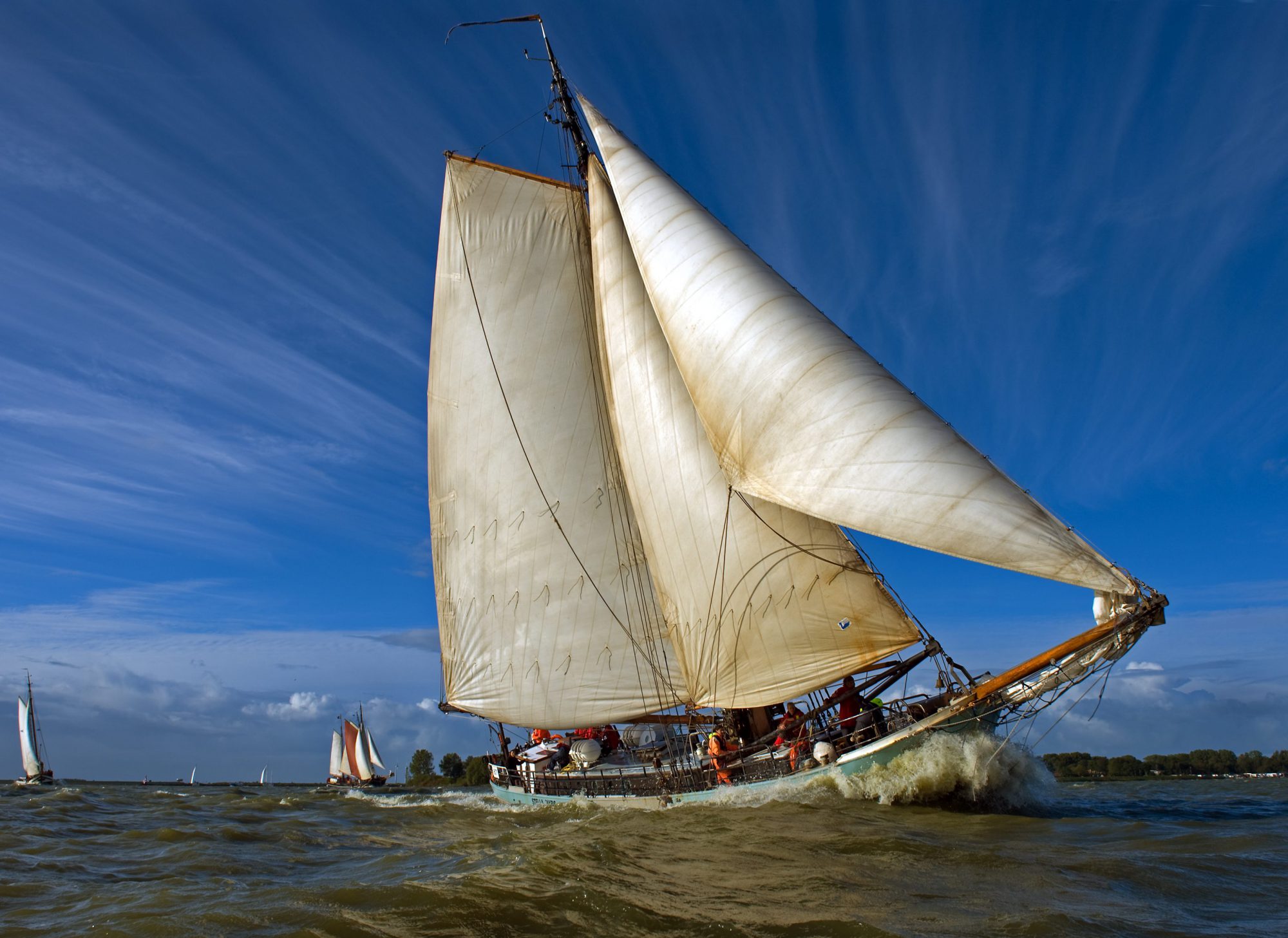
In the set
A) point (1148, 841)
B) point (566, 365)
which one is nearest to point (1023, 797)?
point (1148, 841)

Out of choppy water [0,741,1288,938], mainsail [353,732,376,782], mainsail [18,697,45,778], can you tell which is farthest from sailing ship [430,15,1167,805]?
mainsail [18,697,45,778]

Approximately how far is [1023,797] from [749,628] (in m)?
7.04

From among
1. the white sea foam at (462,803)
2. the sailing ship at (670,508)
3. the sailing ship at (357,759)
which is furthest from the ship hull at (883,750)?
the sailing ship at (357,759)

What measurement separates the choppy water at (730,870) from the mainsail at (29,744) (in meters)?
74.4

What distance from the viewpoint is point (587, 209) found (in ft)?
90.1

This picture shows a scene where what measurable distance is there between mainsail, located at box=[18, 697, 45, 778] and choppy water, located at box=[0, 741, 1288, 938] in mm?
74449

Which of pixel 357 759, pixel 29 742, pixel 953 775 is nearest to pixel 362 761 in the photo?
pixel 357 759

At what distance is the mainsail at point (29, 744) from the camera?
76.2 m

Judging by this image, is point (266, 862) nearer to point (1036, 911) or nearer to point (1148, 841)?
point (1036, 911)

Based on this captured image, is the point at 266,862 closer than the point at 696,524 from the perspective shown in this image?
Yes

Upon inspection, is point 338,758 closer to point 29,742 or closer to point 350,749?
point 350,749

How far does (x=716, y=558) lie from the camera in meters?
20.4

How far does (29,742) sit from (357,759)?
3169 centimetres

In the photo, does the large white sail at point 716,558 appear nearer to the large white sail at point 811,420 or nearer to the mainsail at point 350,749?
the large white sail at point 811,420
